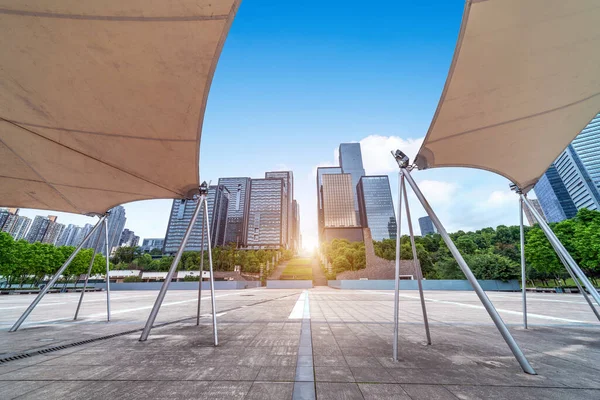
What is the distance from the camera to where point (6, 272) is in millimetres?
35500

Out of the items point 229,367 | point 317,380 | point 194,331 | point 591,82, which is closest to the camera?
point 317,380

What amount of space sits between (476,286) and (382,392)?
1897mm

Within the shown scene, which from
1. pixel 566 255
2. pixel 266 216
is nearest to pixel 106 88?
pixel 566 255

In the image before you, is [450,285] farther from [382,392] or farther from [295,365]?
[382,392]

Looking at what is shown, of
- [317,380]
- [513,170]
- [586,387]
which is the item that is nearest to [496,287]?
[513,170]

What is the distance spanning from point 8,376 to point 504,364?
6.96m

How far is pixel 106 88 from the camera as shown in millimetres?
3455

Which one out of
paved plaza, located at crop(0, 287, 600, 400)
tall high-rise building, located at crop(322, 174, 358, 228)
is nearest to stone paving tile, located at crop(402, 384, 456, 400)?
paved plaza, located at crop(0, 287, 600, 400)

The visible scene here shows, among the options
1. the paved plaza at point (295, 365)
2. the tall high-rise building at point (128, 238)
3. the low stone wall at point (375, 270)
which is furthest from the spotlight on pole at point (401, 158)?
the tall high-rise building at point (128, 238)

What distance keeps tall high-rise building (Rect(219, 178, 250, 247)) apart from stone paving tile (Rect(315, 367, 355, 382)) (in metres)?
136

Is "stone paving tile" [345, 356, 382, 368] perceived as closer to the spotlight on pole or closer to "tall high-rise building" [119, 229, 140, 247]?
the spotlight on pole

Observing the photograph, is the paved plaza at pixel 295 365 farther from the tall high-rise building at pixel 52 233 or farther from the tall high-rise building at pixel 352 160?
the tall high-rise building at pixel 352 160

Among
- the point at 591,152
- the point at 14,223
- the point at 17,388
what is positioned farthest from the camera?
the point at 14,223

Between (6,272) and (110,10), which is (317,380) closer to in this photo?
(110,10)
